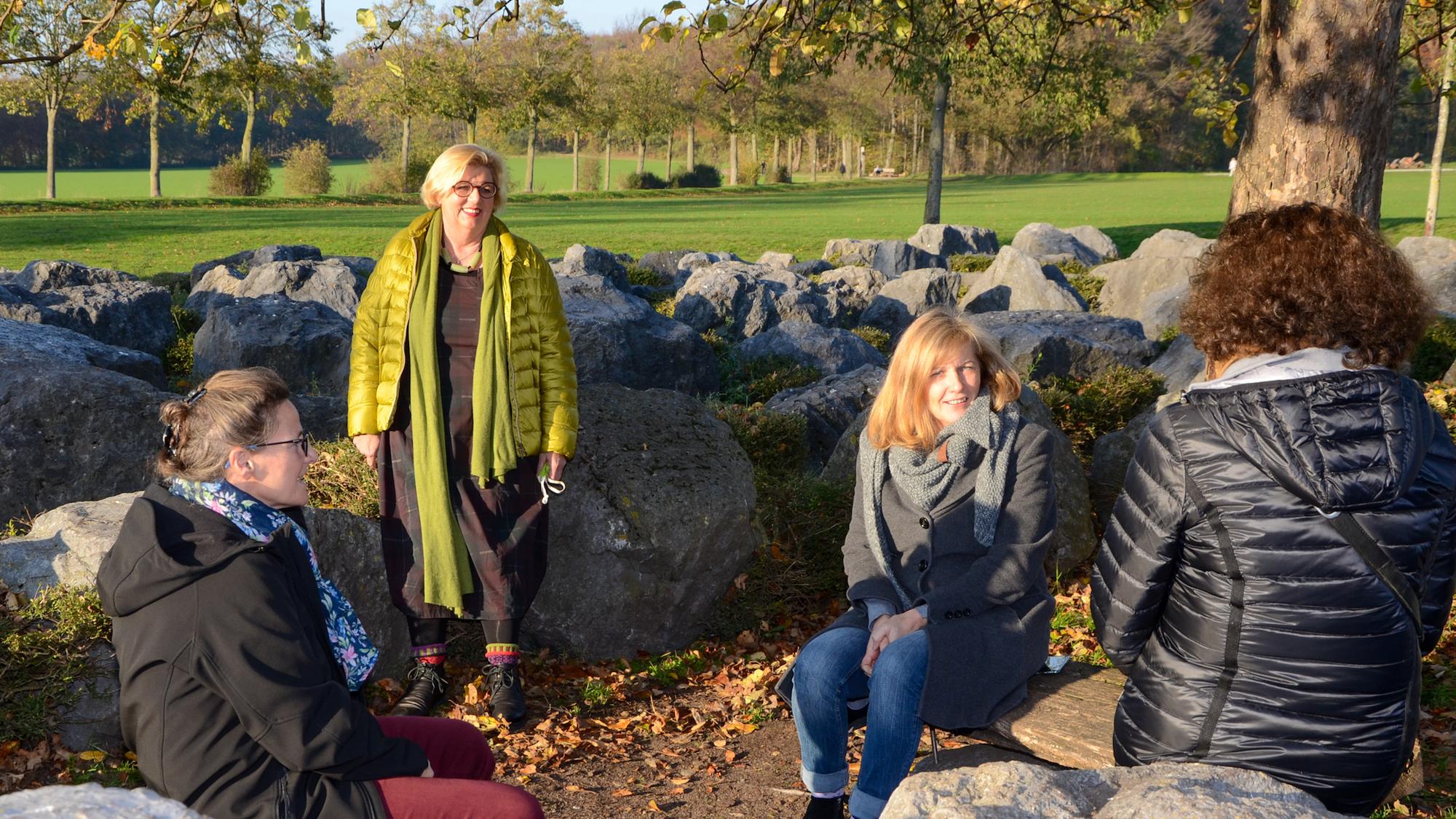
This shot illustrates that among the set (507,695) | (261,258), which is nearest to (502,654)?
(507,695)

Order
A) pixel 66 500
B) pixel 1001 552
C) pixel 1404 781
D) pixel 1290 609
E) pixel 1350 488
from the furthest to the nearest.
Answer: pixel 66 500
pixel 1001 552
pixel 1404 781
pixel 1290 609
pixel 1350 488

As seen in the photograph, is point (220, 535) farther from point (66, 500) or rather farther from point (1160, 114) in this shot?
point (1160, 114)

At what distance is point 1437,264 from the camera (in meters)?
13.5

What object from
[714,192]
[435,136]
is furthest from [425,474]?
[435,136]

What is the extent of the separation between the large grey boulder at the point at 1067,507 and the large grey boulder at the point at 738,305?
728 centimetres

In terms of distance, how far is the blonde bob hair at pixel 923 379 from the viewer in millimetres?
4129

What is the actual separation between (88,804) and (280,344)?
28.0 feet

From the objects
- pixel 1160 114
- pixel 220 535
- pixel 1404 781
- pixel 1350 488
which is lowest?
pixel 1404 781

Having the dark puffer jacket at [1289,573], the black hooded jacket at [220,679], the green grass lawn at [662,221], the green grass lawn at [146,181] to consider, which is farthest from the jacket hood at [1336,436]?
the green grass lawn at [146,181]

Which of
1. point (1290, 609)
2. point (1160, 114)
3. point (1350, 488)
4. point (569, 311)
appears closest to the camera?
point (1350, 488)

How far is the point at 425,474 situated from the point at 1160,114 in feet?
263

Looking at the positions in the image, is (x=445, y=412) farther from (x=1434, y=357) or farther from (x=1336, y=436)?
(x=1434, y=357)

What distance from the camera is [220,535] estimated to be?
2.56m

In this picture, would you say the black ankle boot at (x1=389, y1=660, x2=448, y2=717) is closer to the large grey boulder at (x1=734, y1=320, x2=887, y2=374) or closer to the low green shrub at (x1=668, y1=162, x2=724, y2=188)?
the large grey boulder at (x1=734, y1=320, x2=887, y2=374)
